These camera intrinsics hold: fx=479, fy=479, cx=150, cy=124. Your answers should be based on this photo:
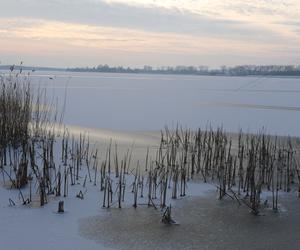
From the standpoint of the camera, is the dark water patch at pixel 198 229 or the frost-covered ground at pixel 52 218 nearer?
the frost-covered ground at pixel 52 218

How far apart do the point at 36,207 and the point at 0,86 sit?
3887mm

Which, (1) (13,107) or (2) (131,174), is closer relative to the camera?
(2) (131,174)

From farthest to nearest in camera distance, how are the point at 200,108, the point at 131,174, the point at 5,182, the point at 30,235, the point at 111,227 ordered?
the point at 200,108
the point at 131,174
the point at 5,182
the point at 111,227
the point at 30,235

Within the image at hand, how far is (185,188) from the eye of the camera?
20.1ft

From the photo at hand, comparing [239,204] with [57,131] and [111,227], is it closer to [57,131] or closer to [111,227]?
[111,227]

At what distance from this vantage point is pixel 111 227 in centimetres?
460

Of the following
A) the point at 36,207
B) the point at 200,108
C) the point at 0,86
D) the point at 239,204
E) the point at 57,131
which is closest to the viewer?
the point at 36,207

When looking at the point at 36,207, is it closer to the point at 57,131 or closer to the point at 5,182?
the point at 5,182

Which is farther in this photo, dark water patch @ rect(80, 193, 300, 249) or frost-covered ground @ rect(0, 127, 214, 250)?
dark water patch @ rect(80, 193, 300, 249)

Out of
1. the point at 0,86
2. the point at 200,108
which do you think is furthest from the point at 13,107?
the point at 200,108

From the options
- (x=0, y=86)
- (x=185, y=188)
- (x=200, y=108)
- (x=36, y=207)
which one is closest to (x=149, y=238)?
(x=36, y=207)

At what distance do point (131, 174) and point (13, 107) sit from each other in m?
2.30

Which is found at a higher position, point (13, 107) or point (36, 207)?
point (13, 107)

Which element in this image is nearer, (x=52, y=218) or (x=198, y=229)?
(x=198, y=229)
